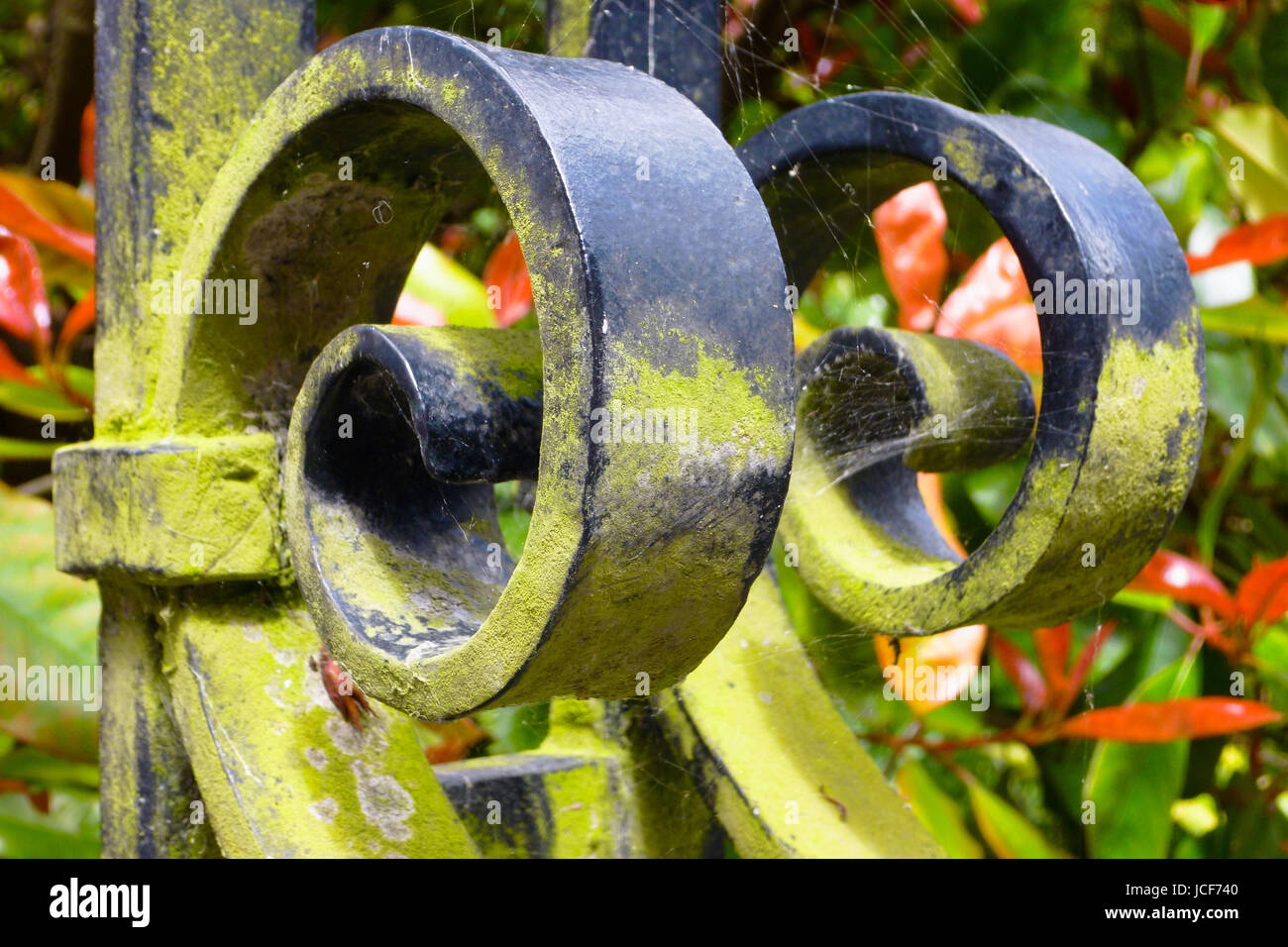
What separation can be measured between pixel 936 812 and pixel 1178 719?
0.94ft

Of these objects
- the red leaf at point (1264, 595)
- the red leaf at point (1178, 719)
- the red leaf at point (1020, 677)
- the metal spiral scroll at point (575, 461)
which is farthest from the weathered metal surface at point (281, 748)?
the red leaf at point (1264, 595)

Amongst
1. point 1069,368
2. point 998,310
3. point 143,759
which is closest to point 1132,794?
point 998,310

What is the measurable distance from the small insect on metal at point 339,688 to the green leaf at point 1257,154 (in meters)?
1.11

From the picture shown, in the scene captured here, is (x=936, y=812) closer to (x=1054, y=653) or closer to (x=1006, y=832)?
(x=1006, y=832)

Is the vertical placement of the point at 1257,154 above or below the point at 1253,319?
above

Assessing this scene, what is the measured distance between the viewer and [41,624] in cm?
101

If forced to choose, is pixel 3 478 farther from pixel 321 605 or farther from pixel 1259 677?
pixel 1259 677

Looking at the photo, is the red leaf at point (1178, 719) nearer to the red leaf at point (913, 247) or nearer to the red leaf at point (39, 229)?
the red leaf at point (913, 247)

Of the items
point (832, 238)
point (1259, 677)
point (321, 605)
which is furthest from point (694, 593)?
point (1259, 677)

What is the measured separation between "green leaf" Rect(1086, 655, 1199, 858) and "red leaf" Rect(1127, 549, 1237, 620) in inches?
5.8

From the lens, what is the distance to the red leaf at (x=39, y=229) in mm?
992

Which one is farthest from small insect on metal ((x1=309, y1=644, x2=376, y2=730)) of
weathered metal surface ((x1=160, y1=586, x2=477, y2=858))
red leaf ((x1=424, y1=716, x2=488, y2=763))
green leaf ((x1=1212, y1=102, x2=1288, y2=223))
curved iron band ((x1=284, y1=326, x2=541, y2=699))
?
green leaf ((x1=1212, y1=102, x2=1288, y2=223))

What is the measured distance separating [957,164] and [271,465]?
0.42 metres
